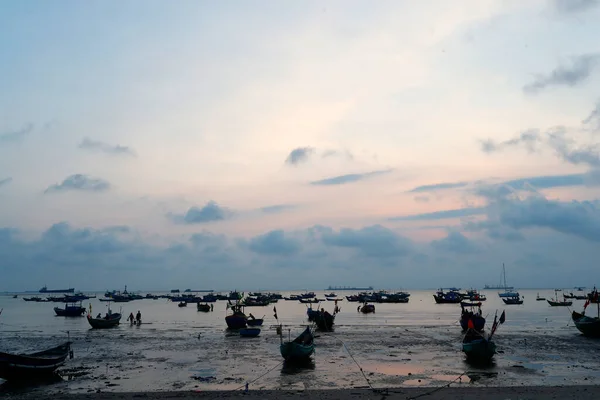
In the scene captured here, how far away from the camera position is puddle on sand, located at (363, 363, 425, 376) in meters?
28.1

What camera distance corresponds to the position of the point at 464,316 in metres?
52.3

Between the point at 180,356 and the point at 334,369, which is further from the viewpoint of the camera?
the point at 180,356

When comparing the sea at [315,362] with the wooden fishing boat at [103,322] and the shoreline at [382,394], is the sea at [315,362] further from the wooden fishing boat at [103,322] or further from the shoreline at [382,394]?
the wooden fishing boat at [103,322]

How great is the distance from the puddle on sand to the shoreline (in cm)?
487

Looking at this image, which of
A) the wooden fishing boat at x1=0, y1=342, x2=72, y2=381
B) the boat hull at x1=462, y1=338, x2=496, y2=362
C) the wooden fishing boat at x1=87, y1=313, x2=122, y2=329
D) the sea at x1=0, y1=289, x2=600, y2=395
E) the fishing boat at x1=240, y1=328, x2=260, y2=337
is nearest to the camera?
the sea at x1=0, y1=289, x2=600, y2=395

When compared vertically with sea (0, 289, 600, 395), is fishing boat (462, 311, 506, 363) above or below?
above

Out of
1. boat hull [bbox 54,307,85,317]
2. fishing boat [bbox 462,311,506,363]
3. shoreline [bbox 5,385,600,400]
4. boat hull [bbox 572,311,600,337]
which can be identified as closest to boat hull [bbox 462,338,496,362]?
fishing boat [bbox 462,311,506,363]

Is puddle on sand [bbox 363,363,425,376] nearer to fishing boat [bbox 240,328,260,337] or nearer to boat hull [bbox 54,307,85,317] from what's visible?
fishing boat [bbox 240,328,260,337]

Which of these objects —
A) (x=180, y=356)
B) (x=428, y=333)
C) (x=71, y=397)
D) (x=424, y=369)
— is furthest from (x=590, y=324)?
(x=71, y=397)

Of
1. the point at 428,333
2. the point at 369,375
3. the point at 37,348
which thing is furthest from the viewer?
the point at 428,333

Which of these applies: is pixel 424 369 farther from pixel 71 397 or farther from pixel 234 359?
pixel 71 397

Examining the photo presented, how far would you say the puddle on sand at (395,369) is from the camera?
28.1 metres

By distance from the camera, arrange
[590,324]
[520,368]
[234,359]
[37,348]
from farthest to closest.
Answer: [590,324]
[37,348]
[234,359]
[520,368]

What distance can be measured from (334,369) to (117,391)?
12.2m
